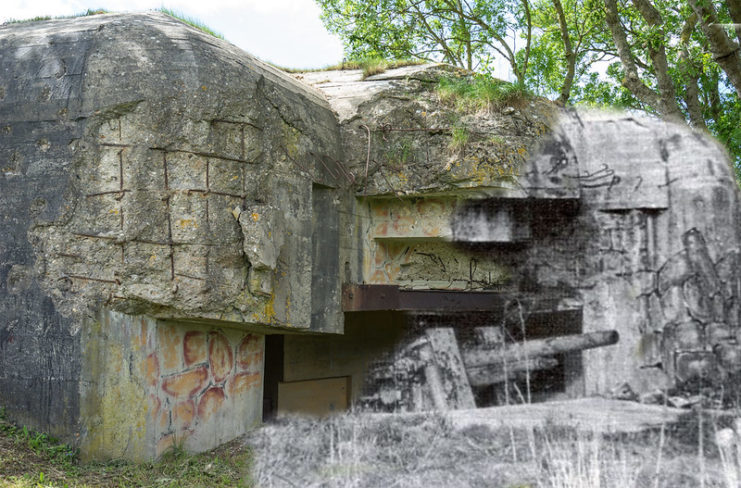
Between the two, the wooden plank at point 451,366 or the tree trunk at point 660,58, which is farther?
the tree trunk at point 660,58

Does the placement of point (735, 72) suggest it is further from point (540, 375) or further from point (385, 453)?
point (385, 453)

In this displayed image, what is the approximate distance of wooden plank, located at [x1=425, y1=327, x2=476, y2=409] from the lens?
18.4 ft

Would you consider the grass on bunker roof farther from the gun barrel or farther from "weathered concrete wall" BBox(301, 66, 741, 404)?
the gun barrel

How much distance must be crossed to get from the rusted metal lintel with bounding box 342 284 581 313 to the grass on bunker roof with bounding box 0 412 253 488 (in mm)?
1543

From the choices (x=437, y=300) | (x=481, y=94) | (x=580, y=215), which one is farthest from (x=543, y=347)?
(x=481, y=94)

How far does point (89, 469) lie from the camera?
3.97 metres

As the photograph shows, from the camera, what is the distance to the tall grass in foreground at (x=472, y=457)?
392 cm

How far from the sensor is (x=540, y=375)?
5.36m

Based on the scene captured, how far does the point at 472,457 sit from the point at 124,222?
2639 mm

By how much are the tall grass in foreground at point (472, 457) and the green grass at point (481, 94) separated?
2576 mm

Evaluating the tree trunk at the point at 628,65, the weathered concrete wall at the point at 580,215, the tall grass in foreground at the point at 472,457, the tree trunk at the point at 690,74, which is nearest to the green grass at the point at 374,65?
the weathered concrete wall at the point at 580,215

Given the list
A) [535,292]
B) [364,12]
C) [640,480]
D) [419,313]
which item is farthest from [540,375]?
[364,12]

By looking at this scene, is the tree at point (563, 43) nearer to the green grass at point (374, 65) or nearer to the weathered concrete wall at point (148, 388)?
the green grass at point (374, 65)

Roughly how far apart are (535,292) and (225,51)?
2.99 meters
